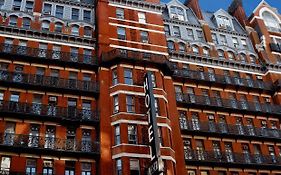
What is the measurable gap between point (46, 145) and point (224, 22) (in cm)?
3146

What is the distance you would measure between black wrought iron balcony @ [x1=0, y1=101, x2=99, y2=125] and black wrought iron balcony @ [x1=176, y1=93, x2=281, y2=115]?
10200 millimetres

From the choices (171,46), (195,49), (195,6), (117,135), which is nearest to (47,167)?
(117,135)

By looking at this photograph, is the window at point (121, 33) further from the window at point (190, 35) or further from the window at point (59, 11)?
the window at point (190, 35)

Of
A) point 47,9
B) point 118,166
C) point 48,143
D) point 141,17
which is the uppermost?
point 47,9

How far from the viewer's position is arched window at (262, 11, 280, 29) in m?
57.7

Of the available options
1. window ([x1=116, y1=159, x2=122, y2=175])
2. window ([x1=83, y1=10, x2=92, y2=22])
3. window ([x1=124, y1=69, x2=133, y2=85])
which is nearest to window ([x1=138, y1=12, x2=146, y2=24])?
window ([x1=83, y1=10, x2=92, y2=22])

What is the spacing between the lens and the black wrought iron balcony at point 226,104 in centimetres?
4450

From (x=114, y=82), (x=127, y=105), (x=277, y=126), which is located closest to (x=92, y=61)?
(x=114, y=82)

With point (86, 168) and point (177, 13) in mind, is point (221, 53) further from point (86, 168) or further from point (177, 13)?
point (86, 168)

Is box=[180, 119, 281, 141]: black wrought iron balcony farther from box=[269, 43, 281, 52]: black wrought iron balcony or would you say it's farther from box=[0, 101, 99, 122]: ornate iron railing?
box=[269, 43, 281, 52]: black wrought iron balcony

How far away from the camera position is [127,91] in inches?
1593

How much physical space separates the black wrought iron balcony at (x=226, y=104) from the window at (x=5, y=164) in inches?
706

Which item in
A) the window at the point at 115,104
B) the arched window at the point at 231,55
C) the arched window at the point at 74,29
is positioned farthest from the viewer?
the arched window at the point at 231,55

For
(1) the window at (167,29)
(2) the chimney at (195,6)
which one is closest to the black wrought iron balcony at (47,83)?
(1) the window at (167,29)
